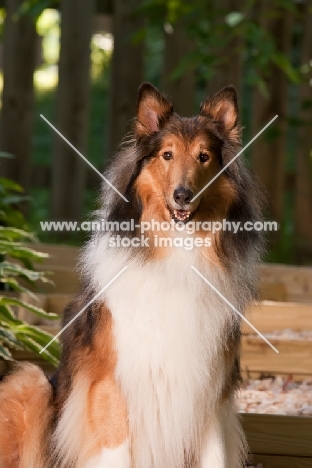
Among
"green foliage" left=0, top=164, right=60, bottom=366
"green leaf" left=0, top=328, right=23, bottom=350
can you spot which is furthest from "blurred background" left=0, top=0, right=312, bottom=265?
"green leaf" left=0, top=328, right=23, bottom=350

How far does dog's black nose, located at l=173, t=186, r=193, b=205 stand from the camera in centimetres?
314

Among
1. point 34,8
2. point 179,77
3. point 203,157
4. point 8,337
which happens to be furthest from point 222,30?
point 203,157

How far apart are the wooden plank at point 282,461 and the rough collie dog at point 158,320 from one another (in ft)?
1.31

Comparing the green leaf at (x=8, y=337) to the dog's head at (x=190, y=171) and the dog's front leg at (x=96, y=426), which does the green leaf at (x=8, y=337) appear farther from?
the dog's head at (x=190, y=171)

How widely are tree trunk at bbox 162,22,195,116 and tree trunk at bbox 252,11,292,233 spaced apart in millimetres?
607

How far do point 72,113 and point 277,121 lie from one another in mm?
1852

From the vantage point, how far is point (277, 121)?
789cm

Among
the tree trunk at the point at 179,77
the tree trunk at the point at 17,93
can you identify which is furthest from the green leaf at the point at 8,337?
the tree trunk at the point at 179,77

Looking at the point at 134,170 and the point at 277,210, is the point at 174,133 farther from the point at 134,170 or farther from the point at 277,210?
the point at 277,210

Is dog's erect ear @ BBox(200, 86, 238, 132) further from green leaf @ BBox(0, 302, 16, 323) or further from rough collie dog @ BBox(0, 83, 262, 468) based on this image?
green leaf @ BBox(0, 302, 16, 323)

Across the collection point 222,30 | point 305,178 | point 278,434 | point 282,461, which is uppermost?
Result: point 222,30

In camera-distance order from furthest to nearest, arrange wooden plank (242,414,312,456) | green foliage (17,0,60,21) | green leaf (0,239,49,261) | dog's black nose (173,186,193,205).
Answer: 1. green foliage (17,0,60,21)
2. green leaf (0,239,49,261)
3. wooden plank (242,414,312,456)
4. dog's black nose (173,186,193,205)

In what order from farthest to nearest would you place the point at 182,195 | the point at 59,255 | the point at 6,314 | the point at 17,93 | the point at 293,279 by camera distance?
the point at 17,93
the point at 59,255
the point at 293,279
the point at 6,314
the point at 182,195

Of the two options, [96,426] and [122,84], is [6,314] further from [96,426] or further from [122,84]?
[122,84]
